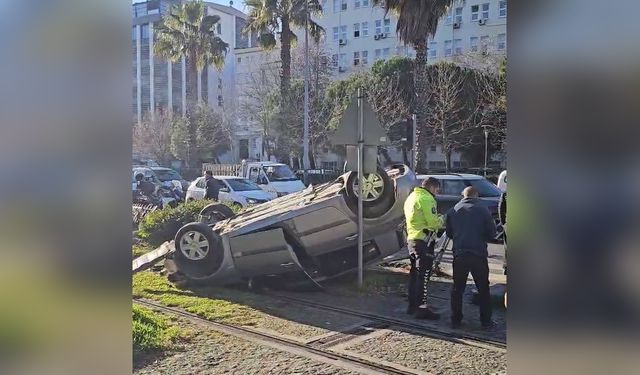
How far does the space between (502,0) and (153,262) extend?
2.20m

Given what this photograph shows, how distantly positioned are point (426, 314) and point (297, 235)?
89 centimetres

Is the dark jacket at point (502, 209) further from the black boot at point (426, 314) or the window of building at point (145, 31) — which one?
the window of building at point (145, 31)

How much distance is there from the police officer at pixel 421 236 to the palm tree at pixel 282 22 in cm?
Result: 91

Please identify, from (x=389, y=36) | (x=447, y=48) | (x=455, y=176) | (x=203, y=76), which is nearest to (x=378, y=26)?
(x=389, y=36)

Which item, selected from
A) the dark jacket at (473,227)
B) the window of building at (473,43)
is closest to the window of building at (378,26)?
the window of building at (473,43)

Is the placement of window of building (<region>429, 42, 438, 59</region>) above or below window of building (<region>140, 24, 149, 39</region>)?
below

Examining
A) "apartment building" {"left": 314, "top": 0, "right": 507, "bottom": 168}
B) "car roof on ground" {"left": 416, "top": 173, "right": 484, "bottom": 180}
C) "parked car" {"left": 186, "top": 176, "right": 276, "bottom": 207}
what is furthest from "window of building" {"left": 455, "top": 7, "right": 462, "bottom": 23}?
"parked car" {"left": 186, "top": 176, "right": 276, "bottom": 207}

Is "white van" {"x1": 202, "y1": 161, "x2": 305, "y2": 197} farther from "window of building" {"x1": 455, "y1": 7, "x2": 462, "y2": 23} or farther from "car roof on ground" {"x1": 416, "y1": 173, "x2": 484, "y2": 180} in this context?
"window of building" {"x1": 455, "y1": 7, "x2": 462, "y2": 23}

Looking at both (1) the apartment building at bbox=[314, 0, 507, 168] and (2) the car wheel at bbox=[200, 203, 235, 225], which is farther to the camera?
(2) the car wheel at bbox=[200, 203, 235, 225]

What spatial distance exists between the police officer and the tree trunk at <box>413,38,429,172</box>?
210mm

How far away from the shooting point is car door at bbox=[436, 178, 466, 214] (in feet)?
10.3

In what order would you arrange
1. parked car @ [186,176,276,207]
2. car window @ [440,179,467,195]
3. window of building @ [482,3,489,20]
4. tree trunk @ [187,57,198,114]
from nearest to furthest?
window of building @ [482,3,489,20] < car window @ [440,179,467,195] < tree trunk @ [187,57,198,114] < parked car @ [186,176,276,207]

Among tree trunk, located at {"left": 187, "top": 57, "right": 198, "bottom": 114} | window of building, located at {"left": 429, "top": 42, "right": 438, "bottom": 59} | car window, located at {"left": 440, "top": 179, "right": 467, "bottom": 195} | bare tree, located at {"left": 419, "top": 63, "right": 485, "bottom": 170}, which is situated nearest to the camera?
bare tree, located at {"left": 419, "top": 63, "right": 485, "bottom": 170}

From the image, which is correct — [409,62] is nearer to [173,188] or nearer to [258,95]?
[258,95]
